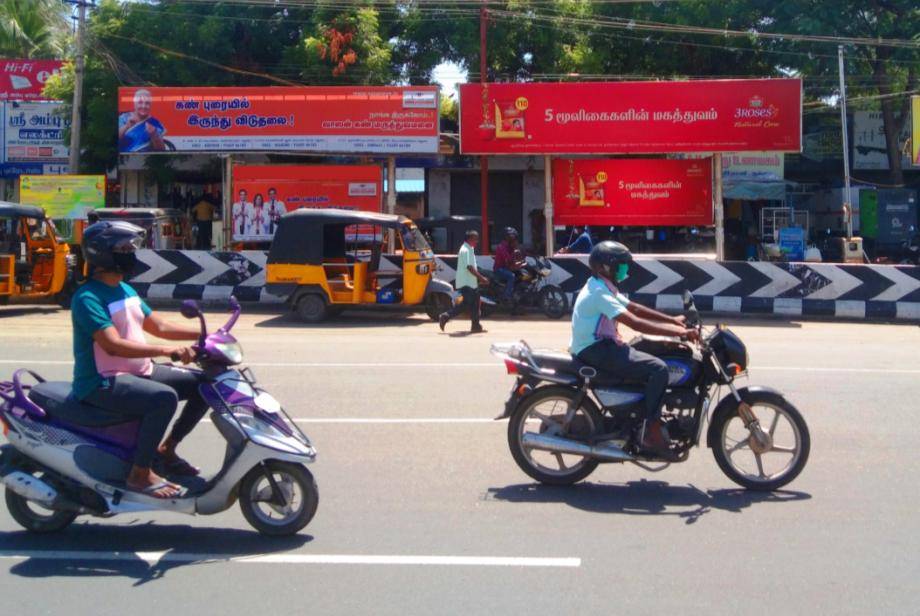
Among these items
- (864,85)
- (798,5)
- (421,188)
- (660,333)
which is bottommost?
(660,333)

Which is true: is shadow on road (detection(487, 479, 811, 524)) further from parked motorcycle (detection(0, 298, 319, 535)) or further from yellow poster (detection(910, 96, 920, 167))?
yellow poster (detection(910, 96, 920, 167))

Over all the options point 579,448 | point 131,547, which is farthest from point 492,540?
point 131,547

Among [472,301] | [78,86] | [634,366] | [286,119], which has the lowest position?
[634,366]

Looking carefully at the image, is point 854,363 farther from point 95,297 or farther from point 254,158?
point 254,158

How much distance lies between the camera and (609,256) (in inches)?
274

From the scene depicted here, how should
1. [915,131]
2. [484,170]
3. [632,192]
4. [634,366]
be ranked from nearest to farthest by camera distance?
[634,366] < [632,192] < [484,170] < [915,131]

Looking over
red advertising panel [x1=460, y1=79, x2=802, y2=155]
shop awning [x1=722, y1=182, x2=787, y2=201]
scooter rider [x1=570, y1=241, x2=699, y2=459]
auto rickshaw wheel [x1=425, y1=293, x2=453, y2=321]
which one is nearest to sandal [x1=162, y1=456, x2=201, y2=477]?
scooter rider [x1=570, y1=241, x2=699, y2=459]

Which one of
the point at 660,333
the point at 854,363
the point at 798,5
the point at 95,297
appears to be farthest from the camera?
the point at 798,5

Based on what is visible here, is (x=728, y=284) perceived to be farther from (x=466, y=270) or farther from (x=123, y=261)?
(x=123, y=261)

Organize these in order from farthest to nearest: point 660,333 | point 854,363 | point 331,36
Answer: point 331,36
point 854,363
point 660,333

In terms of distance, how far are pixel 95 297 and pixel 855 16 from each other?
3140 cm

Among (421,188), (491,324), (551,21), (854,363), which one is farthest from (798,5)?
(854,363)

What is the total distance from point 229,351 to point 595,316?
2479 millimetres

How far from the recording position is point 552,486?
7098 millimetres
